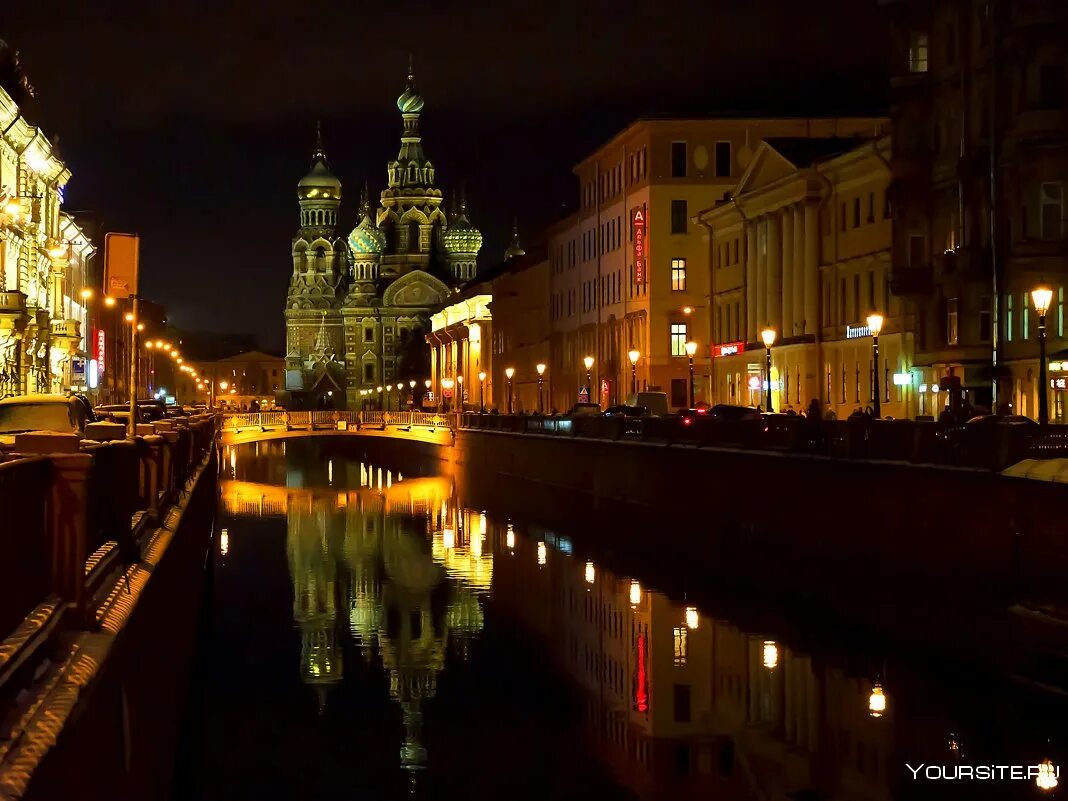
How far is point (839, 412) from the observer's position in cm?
7119

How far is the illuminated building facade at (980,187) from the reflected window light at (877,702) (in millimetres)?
17627

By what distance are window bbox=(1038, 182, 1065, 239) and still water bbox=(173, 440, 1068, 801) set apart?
13882 mm

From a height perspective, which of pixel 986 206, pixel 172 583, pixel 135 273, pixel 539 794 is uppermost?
pixel 986 206

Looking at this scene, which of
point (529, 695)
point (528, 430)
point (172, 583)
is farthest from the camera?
point (528, 430)

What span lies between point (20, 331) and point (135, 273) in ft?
107

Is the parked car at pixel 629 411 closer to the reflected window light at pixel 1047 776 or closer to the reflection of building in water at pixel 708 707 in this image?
the reflection of building in water at pixel 708 707

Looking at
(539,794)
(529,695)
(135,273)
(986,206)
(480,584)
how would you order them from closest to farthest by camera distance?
(539,794)
(529,695)
(135,273)
(480,584)
(986,206)

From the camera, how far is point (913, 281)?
184 ft

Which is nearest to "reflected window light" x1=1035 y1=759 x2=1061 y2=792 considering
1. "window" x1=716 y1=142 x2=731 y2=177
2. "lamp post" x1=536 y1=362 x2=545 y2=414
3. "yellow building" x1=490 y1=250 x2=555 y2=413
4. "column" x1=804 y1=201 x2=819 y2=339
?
"column" x1=804 y1=201 x2=819 y2=339

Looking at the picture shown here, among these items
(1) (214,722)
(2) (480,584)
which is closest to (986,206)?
(2) (480,584)

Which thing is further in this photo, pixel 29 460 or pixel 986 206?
pixel 986 206

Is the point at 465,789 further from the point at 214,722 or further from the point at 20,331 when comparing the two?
the point at 20,331

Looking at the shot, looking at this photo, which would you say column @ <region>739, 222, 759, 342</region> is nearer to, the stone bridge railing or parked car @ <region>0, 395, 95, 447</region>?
parked car @ <region>0, 395, 95, 447</region>

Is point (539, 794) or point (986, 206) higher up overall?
point (986, 206)
